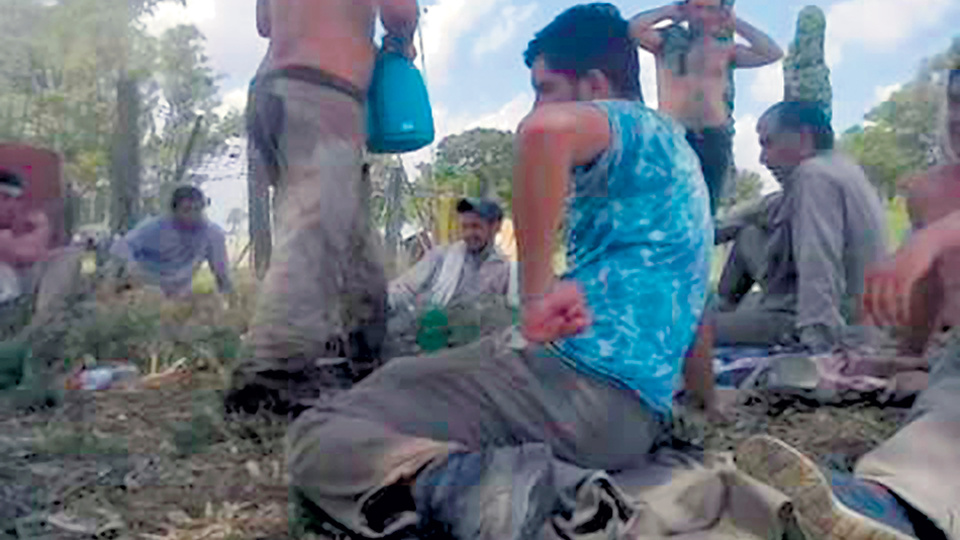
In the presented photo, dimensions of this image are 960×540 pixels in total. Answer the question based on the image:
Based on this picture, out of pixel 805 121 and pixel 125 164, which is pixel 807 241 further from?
pixel 125 164

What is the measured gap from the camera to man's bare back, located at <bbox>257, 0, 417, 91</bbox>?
11.2 feet

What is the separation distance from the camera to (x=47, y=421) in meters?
3.34

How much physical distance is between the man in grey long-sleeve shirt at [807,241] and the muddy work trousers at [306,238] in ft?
5.72

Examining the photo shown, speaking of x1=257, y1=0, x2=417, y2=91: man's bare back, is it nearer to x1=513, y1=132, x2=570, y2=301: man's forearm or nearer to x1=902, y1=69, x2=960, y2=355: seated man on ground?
x1=902, y1=69, x2=960, y2=355: seated man on ground

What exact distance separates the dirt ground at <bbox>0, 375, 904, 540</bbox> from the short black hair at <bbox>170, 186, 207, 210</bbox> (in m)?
3.95

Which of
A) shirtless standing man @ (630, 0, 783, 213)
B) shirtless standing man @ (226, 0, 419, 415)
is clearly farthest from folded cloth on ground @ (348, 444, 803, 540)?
shirtless standing man @ (630, 0, 783, 213)

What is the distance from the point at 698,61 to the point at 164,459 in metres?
2.81

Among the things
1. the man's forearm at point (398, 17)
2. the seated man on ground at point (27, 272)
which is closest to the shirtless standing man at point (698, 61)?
the man's forearm at point (398, 17)

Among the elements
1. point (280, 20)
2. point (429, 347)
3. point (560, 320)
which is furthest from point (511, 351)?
point (429, 347)

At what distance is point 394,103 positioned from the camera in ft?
11.5

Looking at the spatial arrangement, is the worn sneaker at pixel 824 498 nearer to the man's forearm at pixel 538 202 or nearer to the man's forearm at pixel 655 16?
the man's forearm at pixel 538 202

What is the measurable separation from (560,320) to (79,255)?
138 inches

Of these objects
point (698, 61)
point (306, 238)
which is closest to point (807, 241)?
point (698, 61)

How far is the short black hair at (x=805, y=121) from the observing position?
4973mm
